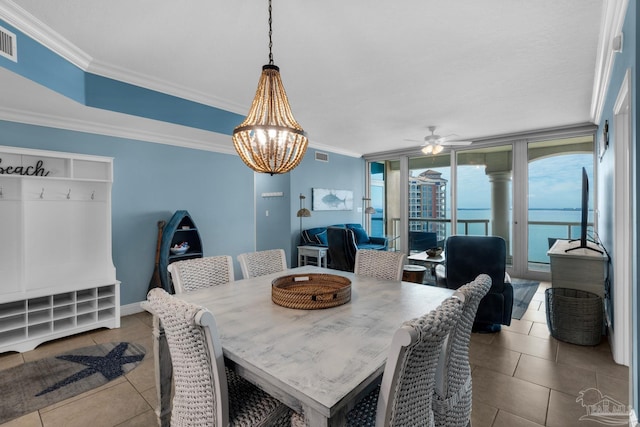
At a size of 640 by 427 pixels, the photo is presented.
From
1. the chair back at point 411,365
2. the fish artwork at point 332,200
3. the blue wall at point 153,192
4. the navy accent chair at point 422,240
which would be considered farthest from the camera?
the navy accent chair at point 422,240

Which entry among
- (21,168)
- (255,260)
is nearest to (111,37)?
(21,168)

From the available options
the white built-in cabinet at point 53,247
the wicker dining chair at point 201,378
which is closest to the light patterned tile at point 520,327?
the wicker dining chair at point 201,378

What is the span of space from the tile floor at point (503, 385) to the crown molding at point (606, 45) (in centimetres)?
236

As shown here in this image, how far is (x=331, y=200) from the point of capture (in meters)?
6.68

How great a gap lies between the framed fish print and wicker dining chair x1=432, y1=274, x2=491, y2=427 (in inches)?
195

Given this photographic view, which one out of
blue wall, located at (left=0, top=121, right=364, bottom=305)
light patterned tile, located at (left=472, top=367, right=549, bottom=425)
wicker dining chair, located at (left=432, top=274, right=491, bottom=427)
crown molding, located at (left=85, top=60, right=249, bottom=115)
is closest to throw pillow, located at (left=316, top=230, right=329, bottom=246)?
blue wall, located at (left=0, top=121, right=364, bottom=305)

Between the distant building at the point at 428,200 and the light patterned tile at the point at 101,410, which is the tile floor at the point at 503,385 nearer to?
the light patterned tile at the point at 101,410

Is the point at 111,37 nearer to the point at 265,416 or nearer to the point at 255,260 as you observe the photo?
the point at 255,260

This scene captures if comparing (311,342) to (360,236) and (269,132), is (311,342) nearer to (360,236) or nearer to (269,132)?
(269,132)

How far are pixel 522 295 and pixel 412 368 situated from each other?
14.1 feet

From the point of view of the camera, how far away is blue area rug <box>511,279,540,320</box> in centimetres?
375

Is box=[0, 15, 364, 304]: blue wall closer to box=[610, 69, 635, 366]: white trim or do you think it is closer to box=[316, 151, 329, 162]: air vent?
box=[316, 151, 329, 162]: air vent

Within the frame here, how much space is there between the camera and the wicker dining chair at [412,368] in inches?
38.0

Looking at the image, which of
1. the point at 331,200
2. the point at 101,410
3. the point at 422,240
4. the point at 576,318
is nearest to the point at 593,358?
the point at 576,318
